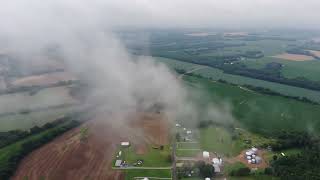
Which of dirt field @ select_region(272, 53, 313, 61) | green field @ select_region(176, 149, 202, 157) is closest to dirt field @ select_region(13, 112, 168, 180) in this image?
green field @ select_region(176, 149, 202, 157)

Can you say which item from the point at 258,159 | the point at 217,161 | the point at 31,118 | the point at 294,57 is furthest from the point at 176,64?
the point at 217,161

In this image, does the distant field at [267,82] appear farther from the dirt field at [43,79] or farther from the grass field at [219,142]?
the dirt field at [43,79]

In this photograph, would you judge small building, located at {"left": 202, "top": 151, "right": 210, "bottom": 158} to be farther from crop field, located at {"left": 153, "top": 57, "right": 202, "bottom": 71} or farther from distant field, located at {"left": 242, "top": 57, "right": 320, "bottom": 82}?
crop field, located at {"left": 153, "top": 57, "right": 202, "bottom": 71}

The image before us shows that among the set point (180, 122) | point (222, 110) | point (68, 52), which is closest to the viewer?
point (180, 122)

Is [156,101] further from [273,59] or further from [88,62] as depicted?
[273,59]

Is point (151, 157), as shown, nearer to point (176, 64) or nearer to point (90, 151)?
point (90, 151)

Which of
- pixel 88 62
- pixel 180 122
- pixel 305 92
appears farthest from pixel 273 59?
pixel 180 122

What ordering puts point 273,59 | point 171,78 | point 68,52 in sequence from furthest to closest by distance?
1. point 273,59
2. point 68,52
3. point 171,78
